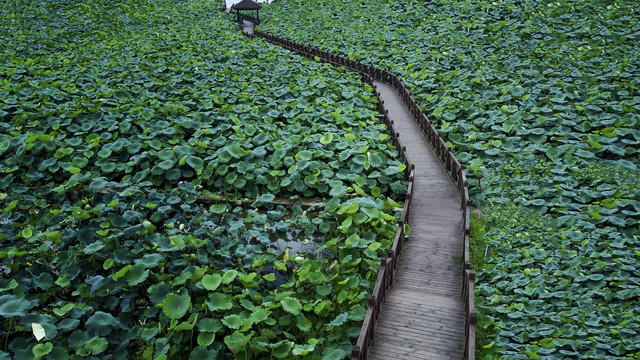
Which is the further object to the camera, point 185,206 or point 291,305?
point 185,206

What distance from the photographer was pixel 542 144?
36.2 feet

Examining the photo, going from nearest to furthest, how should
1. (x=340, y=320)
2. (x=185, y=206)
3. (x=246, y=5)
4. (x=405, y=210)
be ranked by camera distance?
(x=340, y=320) → (x=405, y=210) → (x=185, y=206) → (x=246, y=5)

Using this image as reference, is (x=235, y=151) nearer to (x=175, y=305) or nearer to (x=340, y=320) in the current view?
(x=175, y=305)

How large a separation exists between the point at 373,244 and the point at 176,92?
948cm

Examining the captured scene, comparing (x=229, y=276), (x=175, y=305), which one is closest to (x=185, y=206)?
(x=229, y=276)

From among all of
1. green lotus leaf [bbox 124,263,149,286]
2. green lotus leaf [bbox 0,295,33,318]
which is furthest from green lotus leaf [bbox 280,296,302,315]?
green lotus leaf [bbox 0,295,33,318]

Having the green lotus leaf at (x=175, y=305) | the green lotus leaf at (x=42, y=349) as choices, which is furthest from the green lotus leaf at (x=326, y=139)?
the green lotus leaf at (x=42, y=349)

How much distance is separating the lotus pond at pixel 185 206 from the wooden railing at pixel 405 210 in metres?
0.44

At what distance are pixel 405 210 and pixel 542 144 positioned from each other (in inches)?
195

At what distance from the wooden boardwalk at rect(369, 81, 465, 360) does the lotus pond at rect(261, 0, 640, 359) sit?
535 millimetres

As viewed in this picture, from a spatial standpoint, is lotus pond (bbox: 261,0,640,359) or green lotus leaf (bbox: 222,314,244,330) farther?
lotus pond (bbox: 261,0,640,359)

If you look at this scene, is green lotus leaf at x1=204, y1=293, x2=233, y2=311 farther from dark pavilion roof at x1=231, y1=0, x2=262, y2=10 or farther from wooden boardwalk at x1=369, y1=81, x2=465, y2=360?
dark pavilion roof at x1=231, y1=0, x2=262, y2=10

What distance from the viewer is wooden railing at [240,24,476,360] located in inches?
222

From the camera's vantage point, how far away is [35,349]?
5.92 metres
